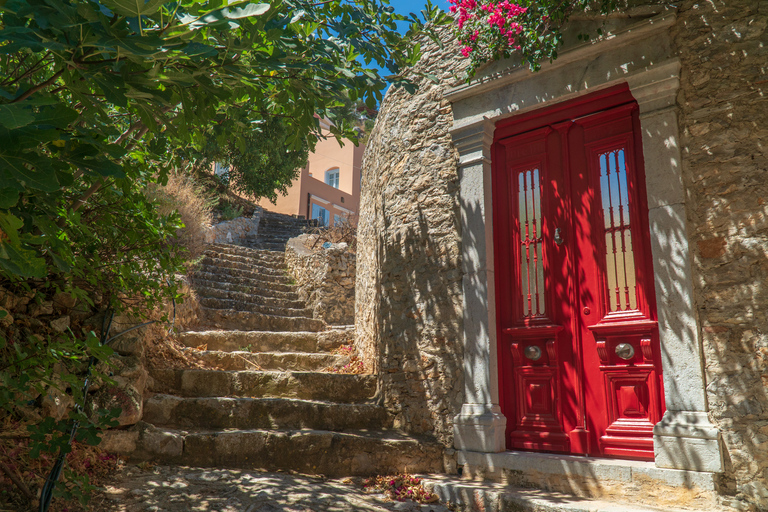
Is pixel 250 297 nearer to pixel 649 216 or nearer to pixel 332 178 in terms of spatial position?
pixel 649 216

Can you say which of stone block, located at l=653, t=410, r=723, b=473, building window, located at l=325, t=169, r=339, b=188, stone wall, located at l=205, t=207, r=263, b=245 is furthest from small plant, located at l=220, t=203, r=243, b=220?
stone block, located at l=653, t=410, r=723, b=473

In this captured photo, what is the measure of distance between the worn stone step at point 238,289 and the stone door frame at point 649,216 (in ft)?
13.5

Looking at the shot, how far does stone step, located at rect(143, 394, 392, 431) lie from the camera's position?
4.00 m

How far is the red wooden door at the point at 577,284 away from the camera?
3504 millimetres

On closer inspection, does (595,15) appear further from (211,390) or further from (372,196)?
(211,390)

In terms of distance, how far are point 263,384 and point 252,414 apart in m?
0.49

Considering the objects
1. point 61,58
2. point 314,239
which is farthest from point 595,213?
point 314,239

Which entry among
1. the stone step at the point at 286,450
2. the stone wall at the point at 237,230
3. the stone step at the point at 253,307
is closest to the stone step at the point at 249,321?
the stone step at the point at 253,307

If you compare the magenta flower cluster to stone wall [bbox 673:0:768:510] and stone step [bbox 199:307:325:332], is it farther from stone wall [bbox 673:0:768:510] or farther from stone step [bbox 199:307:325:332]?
stone step [bbox 199:307:325:332]

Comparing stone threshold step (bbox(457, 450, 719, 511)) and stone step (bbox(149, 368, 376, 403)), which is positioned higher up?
stone step (bbox(149, 368, 376, 403))

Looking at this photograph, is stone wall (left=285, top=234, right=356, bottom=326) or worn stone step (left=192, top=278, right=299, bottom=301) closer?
worn stone step (left=192, top=278, right=299, bottom=301)

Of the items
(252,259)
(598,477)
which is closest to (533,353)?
(598,477)

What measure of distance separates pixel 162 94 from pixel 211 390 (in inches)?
125

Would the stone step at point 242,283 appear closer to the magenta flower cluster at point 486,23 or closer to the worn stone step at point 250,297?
the worn stone step at point 250,297
